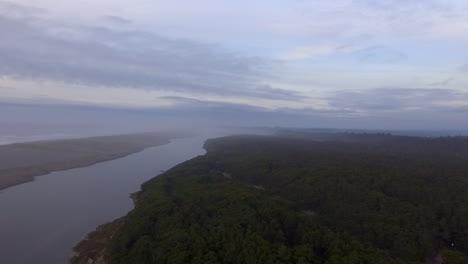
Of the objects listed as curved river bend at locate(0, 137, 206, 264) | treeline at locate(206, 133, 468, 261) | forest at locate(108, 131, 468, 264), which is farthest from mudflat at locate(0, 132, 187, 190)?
treeline at locate(206, 133, 468, 261)

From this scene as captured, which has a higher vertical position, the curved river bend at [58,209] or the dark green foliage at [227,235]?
the dark green foliage at [227,235]

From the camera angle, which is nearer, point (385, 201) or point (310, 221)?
point (310, 221)

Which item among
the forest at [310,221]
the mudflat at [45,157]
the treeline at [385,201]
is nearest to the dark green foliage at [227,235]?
the forest at [310,221]

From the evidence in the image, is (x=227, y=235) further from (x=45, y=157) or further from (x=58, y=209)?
(x=45, y=157)

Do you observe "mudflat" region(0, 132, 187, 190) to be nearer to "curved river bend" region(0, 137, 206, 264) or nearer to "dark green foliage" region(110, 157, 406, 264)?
"curved river bend" region(0, 137, 206, 264)

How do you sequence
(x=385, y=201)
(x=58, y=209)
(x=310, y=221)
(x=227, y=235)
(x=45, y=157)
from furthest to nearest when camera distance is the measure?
(x=45, y=157), (x=58, y=209), (x=385, y=201), (x=310, y=221), (x=227, y=235)

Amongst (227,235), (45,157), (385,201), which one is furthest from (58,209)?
(45,157)

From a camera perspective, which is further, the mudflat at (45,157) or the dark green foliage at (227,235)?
Result: the mudflat at (45,157)

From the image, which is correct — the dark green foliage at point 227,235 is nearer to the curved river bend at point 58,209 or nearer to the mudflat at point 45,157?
the curved river bend at point 58,209

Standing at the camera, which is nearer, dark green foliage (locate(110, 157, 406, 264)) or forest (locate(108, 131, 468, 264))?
dark green foliage (locate(110, 157, 406, 264))

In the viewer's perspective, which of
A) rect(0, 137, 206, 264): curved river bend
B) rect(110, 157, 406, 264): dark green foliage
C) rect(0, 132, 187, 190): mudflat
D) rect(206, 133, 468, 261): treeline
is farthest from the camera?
rect(0, 132, 187, 190): mudflat
